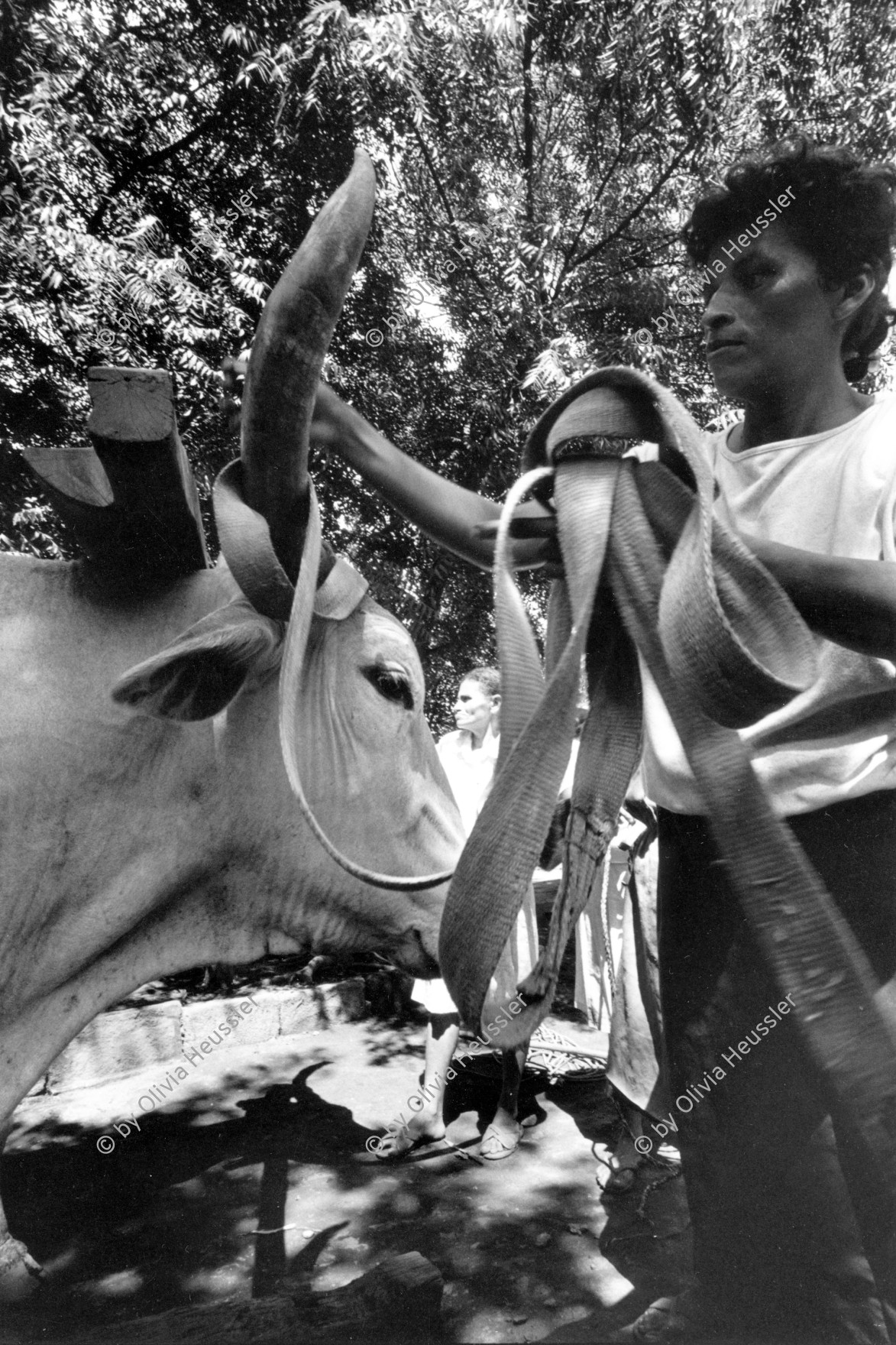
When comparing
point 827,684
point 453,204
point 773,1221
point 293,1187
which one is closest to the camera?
point 827,684

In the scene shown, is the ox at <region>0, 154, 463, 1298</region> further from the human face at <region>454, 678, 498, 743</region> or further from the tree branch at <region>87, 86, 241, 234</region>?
the tree branch at <region>87, 86, 241, 234</region>

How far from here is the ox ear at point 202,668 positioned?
1.58 meters

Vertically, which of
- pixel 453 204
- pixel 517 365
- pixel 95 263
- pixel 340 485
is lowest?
pixel 340 485

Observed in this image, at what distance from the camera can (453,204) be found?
7.12m

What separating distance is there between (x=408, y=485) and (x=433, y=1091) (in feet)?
12.5

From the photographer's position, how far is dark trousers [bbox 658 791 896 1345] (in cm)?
148

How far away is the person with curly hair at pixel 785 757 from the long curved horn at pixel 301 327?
68 millimetres

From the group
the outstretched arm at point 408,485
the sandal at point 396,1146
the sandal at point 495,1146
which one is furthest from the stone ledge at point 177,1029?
the outstretched arm at point 408,485

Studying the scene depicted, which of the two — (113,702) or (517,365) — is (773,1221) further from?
(517,365)

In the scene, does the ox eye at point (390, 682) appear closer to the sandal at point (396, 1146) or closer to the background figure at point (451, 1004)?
the background figure at point (451, 1004)

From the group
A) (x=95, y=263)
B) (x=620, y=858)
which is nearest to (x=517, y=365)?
(x=95, y=263)

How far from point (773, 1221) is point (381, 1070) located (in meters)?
4.32

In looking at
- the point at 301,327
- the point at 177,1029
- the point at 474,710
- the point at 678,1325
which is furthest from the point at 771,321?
the point at 177,1029

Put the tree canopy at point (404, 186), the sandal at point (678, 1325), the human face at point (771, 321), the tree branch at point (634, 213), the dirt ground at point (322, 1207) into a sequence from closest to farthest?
1. the human face at point (771, 321)
2. the sandal at point (678, 1325)
3. the dirt ground at point (322, 1207)
4. the tree canopy at point (404, 186)
5. the tree branch at point (634, 213)
